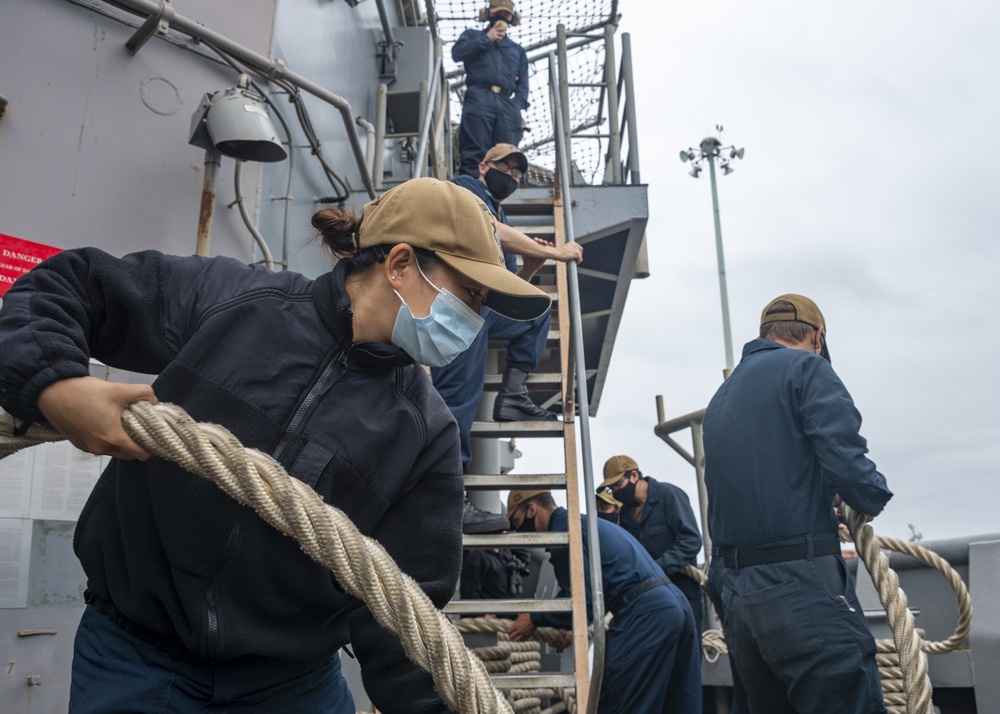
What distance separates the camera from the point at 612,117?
7445 millimetres

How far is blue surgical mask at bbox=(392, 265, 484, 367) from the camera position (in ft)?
5.67

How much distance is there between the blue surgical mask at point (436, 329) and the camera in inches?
68.0

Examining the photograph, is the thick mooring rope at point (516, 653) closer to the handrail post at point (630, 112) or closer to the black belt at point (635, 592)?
the black belt at point (635, 592)

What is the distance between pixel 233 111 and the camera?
399cm

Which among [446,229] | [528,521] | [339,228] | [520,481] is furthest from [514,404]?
[446,229]

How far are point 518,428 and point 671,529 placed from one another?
96.9 inches

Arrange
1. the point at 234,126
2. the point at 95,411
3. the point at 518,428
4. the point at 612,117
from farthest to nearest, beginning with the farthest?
the point at 612,117, the point at 518,428, the point at 234,126, the point at 95,411

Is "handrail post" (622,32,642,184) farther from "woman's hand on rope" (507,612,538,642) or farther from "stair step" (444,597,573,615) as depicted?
"stair step" (444,597,573,615)

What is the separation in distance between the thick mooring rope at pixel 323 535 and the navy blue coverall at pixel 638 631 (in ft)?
10.7

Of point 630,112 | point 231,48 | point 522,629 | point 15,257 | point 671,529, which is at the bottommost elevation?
point 522,629

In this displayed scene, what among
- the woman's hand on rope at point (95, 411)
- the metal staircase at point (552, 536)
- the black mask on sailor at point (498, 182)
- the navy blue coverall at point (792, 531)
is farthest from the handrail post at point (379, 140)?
the woman's hand on rope at point (95, 411)

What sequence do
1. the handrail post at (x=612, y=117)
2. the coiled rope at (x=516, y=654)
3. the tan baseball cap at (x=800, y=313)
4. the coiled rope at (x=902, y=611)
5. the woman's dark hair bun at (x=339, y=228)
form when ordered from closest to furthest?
1. the woman's dark hair bun at (x=339, y=228)
2. the coiled rope at (x=902, y=611)
3. the tan baseball cap at (x=800, y=313)
4. the coiled rope at (x=516, y=654)
5. the handrail post at (x=612, y=117)

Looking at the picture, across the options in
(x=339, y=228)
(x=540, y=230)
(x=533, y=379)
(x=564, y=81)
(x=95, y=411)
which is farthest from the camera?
(x=564, y=81)

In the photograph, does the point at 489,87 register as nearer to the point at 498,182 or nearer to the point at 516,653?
the point at 498,182
